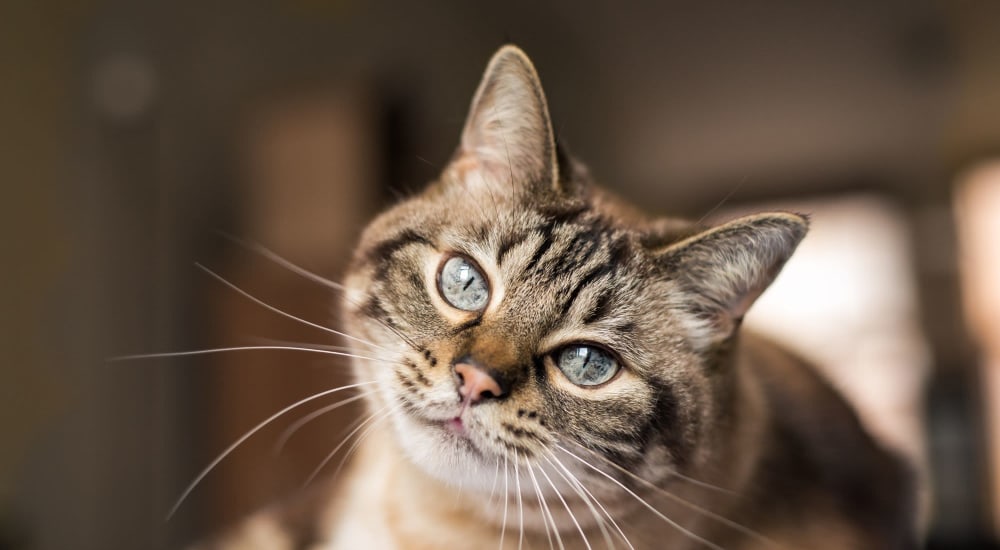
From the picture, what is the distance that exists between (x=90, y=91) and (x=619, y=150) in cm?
238

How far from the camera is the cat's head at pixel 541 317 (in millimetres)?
747

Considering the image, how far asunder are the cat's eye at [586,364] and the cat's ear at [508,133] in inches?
7.5

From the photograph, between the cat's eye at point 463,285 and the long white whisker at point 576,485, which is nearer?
the long white whisker at point 576,485

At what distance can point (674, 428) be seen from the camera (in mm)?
783

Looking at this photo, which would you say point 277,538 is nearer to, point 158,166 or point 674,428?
point 674,428

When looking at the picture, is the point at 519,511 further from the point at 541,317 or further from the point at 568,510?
the point at 541,317

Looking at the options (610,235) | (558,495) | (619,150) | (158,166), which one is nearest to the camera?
(558,495)

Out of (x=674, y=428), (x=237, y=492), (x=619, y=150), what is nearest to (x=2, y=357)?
(x=237, y=492)

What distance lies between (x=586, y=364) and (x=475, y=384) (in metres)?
0.12

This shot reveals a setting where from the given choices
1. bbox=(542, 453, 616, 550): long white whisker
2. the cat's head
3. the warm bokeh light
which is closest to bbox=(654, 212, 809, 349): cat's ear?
the cat's head

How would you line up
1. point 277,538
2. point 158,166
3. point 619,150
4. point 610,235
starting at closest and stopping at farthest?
point 610,235, point 277,538, point 158,166, point 619,150

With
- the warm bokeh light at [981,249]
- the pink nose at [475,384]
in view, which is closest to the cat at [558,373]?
the pink nose at [475,384]

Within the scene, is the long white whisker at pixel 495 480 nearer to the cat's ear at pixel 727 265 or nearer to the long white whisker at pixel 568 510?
the long white whisker at pixel 568 510

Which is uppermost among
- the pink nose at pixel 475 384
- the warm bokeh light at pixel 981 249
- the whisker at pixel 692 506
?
the warm bokeh light at pixel 981 249
